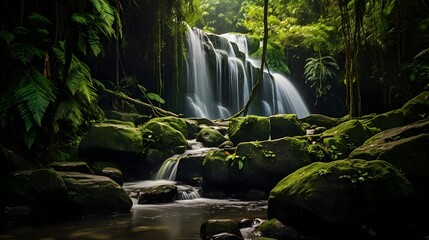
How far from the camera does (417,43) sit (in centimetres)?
987

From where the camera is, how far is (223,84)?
14.8 m

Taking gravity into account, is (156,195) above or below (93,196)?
below

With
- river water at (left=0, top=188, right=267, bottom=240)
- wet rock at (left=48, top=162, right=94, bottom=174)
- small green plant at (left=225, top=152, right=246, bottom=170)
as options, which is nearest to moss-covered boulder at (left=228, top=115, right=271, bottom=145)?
small green plant at (left=225, top=152, right=246, bottom=170)

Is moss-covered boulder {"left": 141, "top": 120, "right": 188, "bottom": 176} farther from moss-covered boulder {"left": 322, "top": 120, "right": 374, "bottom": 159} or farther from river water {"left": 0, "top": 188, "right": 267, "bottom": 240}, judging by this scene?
moss-covered boulder {"left": 322, "top": 120, "right": 374, "bottom": 159}

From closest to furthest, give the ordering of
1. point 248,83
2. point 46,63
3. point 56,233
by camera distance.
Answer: point 56,233 < point 46,63 < point 248,83

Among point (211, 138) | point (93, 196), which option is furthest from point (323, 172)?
point (211, 138)

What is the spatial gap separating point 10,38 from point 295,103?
40.9 feet

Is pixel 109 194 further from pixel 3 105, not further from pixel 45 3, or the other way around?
pixel 45 3

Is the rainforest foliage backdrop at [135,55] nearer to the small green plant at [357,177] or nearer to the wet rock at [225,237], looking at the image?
the small green plant at [357,177]

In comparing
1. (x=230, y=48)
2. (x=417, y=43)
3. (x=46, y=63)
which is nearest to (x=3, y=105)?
(x=46, y=63)

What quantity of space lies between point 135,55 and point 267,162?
7.39 m

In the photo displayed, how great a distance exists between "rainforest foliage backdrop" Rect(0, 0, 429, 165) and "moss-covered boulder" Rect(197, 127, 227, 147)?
153cm

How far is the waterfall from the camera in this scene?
14055 mm

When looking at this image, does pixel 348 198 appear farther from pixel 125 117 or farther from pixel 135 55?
pixel 135 55
